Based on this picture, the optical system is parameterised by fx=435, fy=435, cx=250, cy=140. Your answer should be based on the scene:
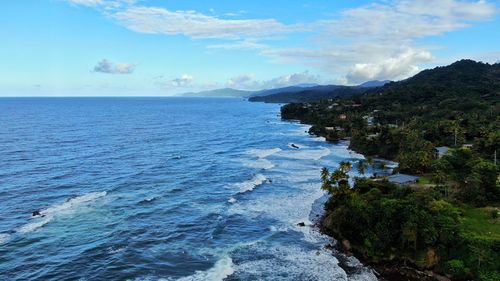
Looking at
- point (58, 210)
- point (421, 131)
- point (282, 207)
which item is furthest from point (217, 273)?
point (421, 131)

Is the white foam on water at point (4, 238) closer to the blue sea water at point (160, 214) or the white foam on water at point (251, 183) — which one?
the blue sea water at point (160, 214)

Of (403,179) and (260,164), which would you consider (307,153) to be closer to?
(260,164)

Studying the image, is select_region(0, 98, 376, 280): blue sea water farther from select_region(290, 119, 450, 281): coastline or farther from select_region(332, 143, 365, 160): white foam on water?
select_region(290, 119, 450, 281): coastline

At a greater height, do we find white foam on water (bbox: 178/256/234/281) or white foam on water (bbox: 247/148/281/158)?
white foam on water (bbox: 247/148/281/158)

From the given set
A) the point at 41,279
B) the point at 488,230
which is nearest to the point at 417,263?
the point at 488,230

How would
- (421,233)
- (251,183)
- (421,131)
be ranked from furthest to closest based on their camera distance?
(421,131) < (251,183) < (421,233)

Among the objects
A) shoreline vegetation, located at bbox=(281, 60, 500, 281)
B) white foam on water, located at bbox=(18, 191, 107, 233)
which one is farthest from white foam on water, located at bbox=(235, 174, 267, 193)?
white foam on water, located at bbox=(18, 191, 107, 233)
